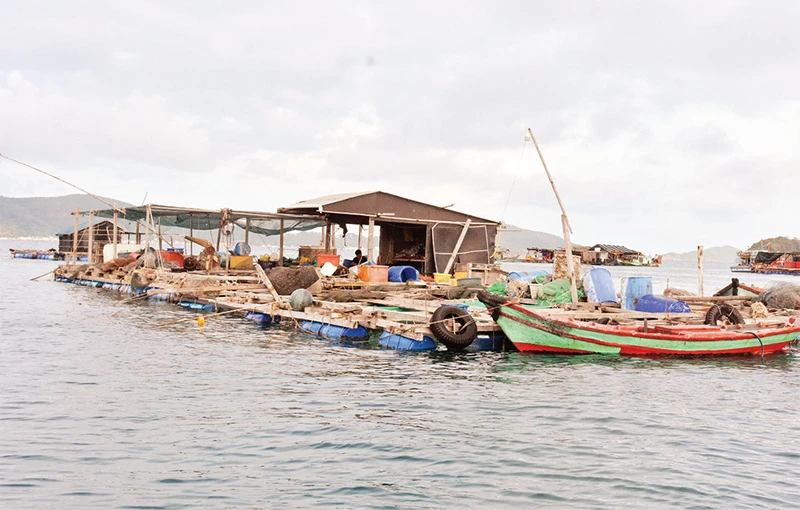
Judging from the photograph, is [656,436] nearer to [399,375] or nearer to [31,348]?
[399,375]

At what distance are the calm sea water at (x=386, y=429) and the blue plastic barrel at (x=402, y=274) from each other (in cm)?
1029

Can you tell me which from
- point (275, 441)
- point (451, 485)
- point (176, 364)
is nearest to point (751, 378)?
point (451, 485)

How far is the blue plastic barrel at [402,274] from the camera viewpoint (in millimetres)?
26984

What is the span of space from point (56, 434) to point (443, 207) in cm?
2442

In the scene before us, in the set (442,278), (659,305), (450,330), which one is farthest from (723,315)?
(442,278)

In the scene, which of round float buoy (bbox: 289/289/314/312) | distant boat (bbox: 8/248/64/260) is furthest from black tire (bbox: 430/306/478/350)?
distant boat (bbox: 8/248/64/260)

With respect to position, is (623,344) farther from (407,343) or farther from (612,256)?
(612,256)

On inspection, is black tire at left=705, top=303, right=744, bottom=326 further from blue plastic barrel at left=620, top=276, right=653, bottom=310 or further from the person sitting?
the person sitting

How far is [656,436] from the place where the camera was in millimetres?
9906

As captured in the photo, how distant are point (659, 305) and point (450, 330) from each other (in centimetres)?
775

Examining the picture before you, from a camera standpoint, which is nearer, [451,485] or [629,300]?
[451,485]

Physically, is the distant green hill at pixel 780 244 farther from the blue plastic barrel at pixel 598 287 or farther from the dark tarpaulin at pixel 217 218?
the blue plastic barrel at pixel 598 287

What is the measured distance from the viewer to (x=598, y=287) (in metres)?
20.7

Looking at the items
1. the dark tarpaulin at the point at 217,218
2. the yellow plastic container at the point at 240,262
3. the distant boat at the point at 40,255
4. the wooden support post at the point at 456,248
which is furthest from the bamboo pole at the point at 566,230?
the distant boat at the point at 40,255
